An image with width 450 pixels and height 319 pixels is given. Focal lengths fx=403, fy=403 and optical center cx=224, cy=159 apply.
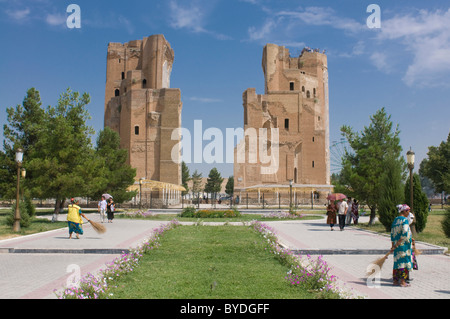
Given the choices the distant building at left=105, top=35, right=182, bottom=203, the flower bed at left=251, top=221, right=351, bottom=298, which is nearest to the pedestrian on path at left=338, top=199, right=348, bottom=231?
the flower bed at left=251, top=221, right=351, bottom=298

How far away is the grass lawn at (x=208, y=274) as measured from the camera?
577 centimetres

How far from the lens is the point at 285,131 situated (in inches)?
2125

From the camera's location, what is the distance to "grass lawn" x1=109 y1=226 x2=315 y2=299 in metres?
5.77

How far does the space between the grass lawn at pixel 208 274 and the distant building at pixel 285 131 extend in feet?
126

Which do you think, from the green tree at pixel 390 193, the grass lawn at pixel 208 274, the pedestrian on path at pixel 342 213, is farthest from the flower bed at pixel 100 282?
the green tree at pixel 390 193

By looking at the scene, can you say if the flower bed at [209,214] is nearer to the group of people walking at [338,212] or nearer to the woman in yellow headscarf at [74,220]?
the group of people walking at [338,212]

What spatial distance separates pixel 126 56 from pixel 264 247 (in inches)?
2049

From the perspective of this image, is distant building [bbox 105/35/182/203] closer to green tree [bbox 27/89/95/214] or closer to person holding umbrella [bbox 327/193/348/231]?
green tree [bbox 27/89/95/214]

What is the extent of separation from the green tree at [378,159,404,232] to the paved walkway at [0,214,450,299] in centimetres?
160

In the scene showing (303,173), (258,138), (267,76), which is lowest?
(303,173)
